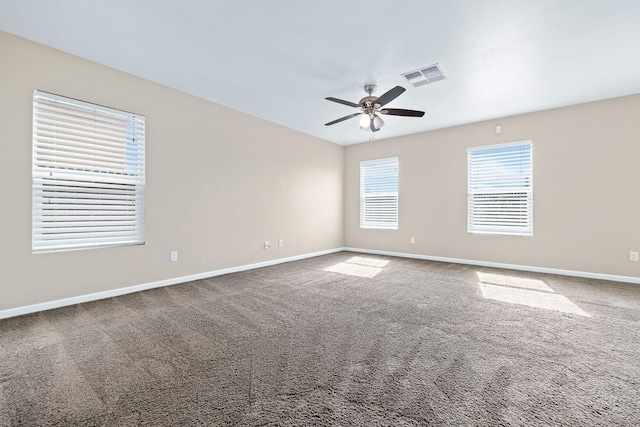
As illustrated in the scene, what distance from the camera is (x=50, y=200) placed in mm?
2820

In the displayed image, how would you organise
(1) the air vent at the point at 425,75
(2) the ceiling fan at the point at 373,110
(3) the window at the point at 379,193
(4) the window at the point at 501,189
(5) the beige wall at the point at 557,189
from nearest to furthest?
(1) the air vent at the point at 425,75, (2) the ceiling fan at the point at 373,110, (5) the beige wall at the point at 557,189, (4) the window at the point at 501,189, (3) the window at the point at 379,193

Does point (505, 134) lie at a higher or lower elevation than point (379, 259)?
higher

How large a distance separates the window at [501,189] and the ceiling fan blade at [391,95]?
109 inches

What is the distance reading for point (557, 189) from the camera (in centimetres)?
432

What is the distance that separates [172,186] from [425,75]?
3.52 meters

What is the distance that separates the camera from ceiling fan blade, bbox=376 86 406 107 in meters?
2.91

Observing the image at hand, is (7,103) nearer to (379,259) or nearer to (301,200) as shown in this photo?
(301,200)

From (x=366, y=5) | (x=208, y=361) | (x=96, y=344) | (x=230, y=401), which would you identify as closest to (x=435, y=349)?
(x=230, y=401)

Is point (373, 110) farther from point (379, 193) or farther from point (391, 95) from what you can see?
point (379, 193)

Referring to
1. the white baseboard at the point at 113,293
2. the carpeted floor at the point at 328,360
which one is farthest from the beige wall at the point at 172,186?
the carpeted floor at the point at 328,360

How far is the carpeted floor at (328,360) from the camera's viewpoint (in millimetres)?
1394

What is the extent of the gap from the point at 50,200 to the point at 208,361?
248cm

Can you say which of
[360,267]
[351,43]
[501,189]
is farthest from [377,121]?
[501,189]

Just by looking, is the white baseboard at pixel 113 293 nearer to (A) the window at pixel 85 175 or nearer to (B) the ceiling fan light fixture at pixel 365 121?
(A) the window at pixel 85 175
